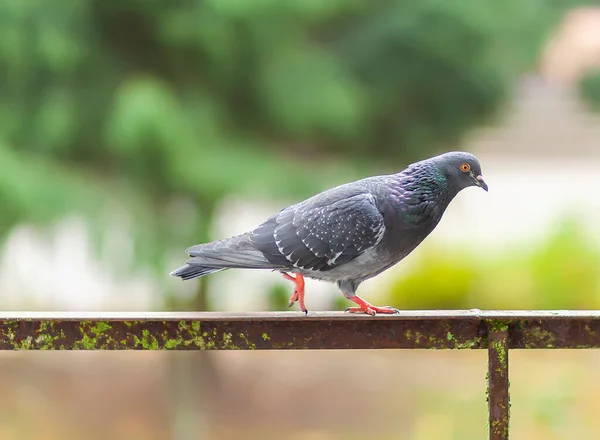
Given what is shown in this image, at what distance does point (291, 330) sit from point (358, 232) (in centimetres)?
35

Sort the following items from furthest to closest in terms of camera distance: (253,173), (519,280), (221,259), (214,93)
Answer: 1. (519,280)
2. (214,93)
3. (253,173)
4. (221,259)

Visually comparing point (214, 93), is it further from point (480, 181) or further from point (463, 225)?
point (463, 225)

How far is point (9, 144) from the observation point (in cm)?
421

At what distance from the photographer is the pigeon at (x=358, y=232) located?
1946 mm

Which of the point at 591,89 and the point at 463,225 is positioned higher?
the point at 591,89

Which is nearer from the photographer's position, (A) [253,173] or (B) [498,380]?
(B) [498,380]

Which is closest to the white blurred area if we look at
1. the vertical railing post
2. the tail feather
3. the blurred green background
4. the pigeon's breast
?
the blurred green background

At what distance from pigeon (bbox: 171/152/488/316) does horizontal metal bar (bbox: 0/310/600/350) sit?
0.57 ft

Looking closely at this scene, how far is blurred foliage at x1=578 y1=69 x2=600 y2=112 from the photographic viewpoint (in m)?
4.93

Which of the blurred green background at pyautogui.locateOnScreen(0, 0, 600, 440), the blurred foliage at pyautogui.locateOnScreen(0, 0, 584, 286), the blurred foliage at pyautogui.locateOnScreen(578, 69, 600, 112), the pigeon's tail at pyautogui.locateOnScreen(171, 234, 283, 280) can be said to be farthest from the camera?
the blurred foliage at pyautogui.locateOnScreen(578, 69, 600, 112)

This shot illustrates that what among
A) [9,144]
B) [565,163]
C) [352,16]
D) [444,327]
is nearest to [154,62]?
[9,144]

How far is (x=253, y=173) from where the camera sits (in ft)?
14.0

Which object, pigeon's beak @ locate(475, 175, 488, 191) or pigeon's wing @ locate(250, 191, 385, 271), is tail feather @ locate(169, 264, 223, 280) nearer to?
pigeon's wing @ locate(250, 191, 385, 271)

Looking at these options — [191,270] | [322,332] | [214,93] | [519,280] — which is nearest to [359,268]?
[322,332]
